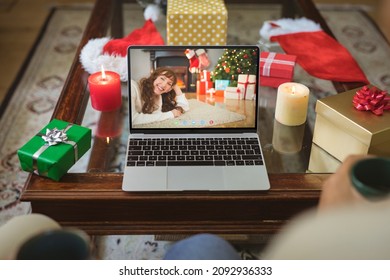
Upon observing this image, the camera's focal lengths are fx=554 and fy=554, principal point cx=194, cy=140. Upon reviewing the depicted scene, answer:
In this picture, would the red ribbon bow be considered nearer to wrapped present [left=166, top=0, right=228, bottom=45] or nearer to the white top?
the white top

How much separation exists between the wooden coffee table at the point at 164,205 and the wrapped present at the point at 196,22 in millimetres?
619

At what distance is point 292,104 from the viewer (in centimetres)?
142

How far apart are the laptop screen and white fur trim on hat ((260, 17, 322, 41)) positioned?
609 mm

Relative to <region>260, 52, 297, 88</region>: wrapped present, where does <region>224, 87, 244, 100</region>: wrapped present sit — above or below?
above

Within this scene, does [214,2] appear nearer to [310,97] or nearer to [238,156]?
[310,97]

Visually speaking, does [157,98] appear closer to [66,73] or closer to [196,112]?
[196,112]

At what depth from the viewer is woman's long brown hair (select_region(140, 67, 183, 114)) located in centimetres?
131

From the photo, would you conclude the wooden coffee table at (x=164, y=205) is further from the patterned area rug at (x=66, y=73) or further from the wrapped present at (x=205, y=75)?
the wrapped present at (x=205, y=75)

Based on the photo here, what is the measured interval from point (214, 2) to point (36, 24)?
144 centimetres

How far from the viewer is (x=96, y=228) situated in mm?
1221

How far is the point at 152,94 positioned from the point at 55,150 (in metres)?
0.27

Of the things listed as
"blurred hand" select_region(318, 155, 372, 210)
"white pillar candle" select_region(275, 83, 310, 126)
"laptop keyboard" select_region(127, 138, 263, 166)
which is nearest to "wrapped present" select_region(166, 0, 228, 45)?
"white pillar candle" select_region(275, 83, 310, 126)

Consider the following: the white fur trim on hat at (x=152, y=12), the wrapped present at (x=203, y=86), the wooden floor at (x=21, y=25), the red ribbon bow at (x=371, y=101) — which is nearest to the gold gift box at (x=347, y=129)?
the red ribbon bow at (x=371, y=101)
